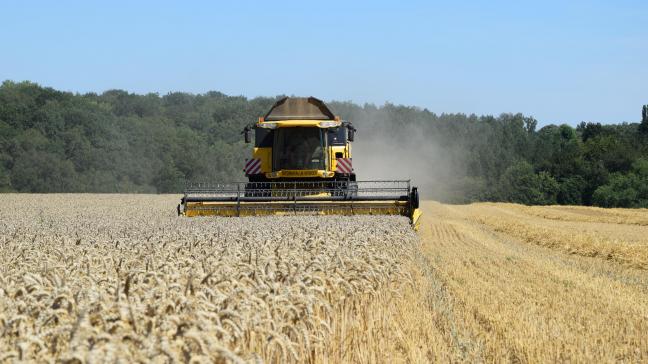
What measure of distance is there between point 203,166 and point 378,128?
17.3 m

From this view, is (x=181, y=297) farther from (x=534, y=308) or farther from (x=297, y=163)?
(x=297, y=163)

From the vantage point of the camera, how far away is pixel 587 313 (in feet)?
34.9

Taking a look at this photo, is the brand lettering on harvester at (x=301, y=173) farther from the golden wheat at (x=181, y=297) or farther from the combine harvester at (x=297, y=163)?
the golden wheat at (x=181, y=297)

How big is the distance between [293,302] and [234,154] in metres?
92.3

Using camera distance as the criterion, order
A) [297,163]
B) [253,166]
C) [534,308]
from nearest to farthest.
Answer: [534,308]
[297,163]
[253,166]

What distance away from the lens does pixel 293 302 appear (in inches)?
231

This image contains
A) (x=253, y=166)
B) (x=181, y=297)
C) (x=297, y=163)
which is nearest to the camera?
(x=181, y=297)

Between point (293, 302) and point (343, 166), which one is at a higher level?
point (343, 166)

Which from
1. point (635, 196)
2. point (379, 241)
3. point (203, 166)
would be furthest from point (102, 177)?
point (379, 241)

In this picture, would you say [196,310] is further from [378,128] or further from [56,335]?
[378,128]

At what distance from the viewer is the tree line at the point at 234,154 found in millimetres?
78875

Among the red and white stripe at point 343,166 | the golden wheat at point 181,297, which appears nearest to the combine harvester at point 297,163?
the red and white stripe at point 343,166

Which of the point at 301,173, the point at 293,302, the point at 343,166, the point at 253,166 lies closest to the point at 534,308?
the point at 293,302

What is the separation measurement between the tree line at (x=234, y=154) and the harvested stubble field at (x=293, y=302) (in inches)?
2585
